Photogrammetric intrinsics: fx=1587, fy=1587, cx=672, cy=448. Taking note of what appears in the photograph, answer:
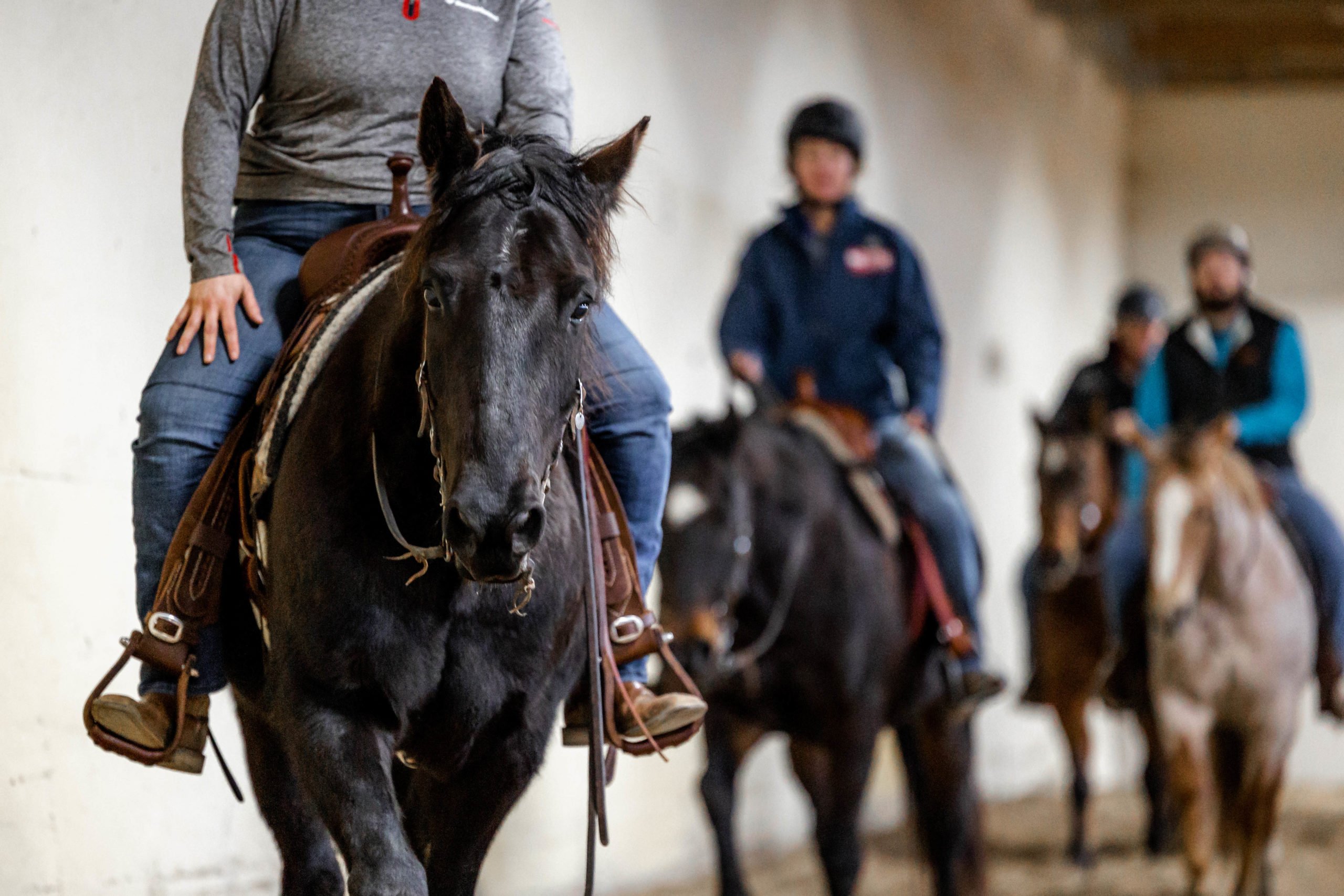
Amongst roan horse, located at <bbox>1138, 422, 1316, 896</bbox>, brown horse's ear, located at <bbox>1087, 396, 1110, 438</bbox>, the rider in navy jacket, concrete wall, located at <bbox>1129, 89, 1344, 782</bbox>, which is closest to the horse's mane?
roan horse, located at <bbox>1138, 422, 1316, 896</bbox>

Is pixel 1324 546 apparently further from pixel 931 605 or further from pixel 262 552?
pixel 262 552

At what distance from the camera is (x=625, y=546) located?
286cm

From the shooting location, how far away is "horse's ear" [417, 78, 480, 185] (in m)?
2.20

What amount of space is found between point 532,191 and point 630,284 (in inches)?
153

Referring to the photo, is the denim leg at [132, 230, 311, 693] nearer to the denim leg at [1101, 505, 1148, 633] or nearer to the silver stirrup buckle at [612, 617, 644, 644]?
the silver stirrup buckle at [612, 617, 644, 644]

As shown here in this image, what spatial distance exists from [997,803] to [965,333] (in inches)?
123

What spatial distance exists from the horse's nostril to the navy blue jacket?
3.59 m

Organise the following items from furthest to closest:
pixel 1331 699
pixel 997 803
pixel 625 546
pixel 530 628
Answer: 1. pixel 997 803
2. pixel 1331 699
3. pixel 625 546
4. pixel 530 628

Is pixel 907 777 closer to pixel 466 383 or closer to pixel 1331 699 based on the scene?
pixel 1331 699

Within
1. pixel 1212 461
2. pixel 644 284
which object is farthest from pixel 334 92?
pixel 1212 461

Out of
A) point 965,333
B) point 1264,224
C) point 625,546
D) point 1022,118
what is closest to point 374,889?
point 625,546

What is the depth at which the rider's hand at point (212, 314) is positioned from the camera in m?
2.61

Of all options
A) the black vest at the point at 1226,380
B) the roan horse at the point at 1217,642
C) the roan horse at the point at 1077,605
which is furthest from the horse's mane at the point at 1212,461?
the roan horse at the point at 1077,605

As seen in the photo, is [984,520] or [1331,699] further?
[984,520]
